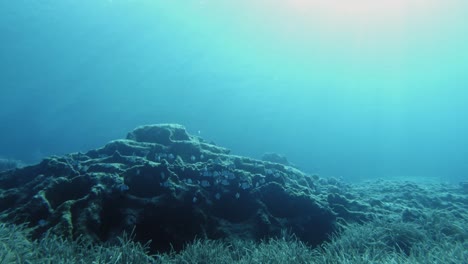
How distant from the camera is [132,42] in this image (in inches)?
3452

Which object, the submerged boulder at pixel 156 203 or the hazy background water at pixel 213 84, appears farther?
the hazy background water at pixel 213 84

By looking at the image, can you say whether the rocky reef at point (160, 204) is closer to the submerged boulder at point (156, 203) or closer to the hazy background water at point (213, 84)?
the submerged boulder at point (156, 203)

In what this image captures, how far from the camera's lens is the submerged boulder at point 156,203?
7.71m

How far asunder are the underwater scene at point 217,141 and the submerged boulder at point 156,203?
0.05 metres

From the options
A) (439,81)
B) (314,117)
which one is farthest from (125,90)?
(439,81)

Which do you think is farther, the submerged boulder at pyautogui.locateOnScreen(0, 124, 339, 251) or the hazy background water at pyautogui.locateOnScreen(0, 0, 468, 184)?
the hazy background water at pyautogui.locateOnScreen(0, 0, 468, 184)

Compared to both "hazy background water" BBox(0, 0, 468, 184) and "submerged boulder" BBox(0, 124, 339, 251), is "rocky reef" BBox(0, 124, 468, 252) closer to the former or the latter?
"submerged boulder" BBox(0, 124, 339, 251)

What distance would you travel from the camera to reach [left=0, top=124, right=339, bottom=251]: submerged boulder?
7715 millimetres

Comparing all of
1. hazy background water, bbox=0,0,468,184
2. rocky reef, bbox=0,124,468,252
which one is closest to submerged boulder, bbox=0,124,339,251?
rocky reef, bbox=0,124,468,252

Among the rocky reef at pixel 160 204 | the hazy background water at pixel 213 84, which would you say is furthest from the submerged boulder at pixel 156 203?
the hazy background water at pixel 213 84

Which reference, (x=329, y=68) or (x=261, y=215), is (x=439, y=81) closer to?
(x=329, y=68)

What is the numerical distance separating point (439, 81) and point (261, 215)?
17203cm

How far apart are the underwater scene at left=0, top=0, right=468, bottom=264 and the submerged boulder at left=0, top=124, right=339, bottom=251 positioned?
0.05 meters

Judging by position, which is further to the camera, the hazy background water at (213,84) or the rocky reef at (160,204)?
the hazy background water at (213,84)
